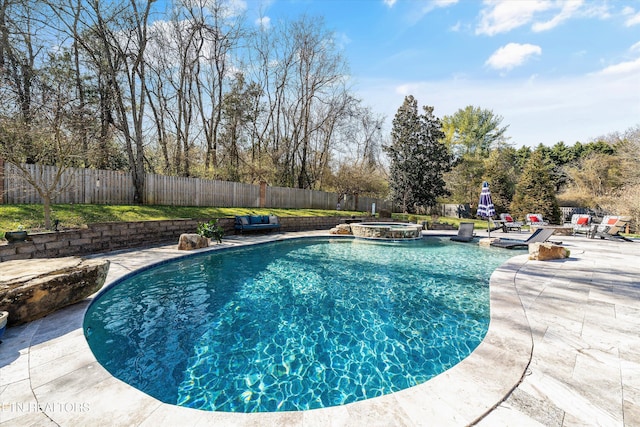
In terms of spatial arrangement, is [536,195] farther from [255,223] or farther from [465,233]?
[255,223]

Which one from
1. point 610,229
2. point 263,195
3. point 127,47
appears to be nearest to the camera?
point 610,229

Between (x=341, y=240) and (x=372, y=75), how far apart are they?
1019 cm

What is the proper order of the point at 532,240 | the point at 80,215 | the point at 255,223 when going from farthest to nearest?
1. the point at 255,223
2. the point at 532,240
3. the point at 80,215

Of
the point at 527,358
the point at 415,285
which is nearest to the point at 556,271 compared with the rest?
the point at 415,285

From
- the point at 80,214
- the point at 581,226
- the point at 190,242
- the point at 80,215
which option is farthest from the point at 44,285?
the point at 581,226

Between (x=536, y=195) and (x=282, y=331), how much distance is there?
2111cm

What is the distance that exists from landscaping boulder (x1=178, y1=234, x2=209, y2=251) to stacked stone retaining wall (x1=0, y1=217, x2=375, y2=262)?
1363 mm

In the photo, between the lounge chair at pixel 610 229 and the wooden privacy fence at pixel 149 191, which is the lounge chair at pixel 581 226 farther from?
the wooden privacy fence at pixel 149 191

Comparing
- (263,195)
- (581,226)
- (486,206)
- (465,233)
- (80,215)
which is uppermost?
(263,195)

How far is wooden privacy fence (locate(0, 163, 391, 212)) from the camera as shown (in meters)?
8.15

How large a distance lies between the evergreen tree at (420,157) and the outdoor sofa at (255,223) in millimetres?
13939

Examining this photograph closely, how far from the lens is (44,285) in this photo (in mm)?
3230

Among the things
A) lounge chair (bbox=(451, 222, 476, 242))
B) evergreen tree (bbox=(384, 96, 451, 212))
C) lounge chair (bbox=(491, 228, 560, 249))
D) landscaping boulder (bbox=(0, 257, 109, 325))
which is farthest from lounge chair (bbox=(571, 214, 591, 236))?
landscaping boulder (bbox=(0, 257, 109, 325))

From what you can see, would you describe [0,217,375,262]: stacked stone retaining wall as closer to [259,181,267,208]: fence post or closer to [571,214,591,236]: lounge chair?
[259,181,267,208]: fence post
